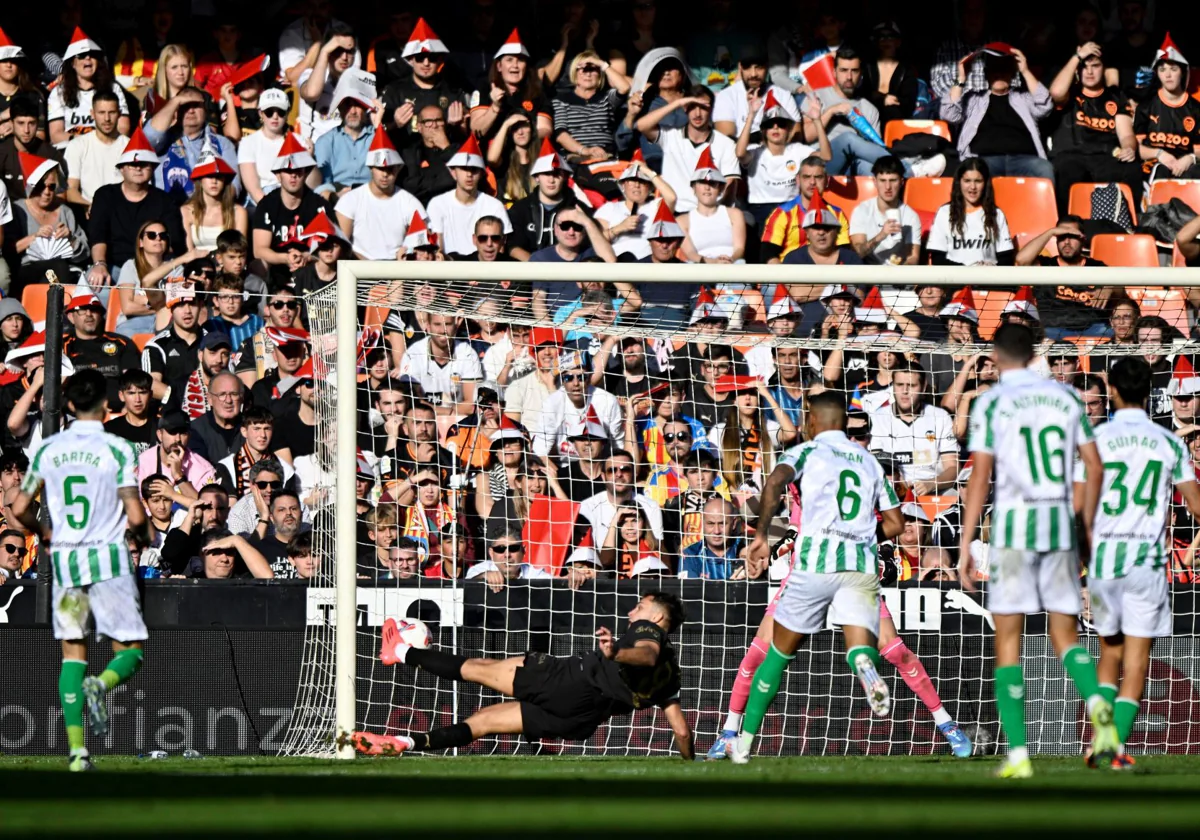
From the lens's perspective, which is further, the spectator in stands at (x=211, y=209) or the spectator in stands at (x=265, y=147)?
the spectator in stands at (x=265, y=147)

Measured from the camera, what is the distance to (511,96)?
15.4m

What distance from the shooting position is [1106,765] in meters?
8.39

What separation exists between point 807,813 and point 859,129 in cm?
1064

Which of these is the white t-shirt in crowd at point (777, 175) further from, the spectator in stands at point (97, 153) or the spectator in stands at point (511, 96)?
the spectator in stands at point (97, 153)

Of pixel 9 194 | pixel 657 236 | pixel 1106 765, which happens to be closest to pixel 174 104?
pixel 9 194

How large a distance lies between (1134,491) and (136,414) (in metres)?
7.17

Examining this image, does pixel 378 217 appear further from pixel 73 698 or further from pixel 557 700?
pixel 73 698

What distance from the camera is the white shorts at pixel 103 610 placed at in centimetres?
866

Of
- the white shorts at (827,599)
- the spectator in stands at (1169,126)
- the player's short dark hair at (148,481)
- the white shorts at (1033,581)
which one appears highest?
the spectator in stands at (1169,126)

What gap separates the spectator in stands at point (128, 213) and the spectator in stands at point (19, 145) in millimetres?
776

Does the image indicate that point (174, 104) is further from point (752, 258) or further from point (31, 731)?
point (31, 731)

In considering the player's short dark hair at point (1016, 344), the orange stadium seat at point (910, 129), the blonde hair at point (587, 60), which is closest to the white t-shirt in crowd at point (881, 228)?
the orange stadium seat at point (910, 129)

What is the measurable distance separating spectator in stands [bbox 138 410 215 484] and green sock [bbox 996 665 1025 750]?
21.7 feet

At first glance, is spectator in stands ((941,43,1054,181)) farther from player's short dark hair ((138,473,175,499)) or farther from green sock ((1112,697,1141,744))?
green sock ((1112,697,1141,744))
